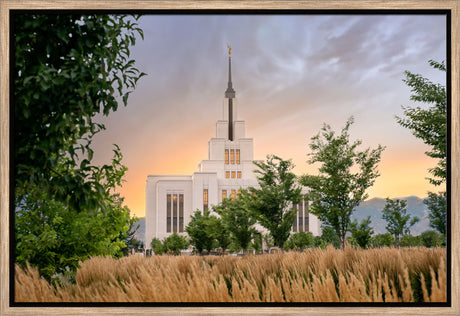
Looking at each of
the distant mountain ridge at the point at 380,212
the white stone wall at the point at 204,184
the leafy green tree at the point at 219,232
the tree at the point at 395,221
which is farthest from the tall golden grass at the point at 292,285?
the white stone wall at the point at 204,184

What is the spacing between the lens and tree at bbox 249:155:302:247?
1467 centimetres

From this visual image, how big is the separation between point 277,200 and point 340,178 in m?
2.35

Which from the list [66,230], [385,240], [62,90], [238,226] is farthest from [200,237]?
[62,90]

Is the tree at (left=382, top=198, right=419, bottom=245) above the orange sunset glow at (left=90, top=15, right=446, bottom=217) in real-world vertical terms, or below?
below

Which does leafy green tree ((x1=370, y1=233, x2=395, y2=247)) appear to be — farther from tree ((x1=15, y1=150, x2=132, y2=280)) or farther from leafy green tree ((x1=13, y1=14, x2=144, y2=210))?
leafy green tree ((x1=13, y1=14, x2=144, y2=210))

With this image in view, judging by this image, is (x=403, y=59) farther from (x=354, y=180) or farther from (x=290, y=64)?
(x=354, y=180)

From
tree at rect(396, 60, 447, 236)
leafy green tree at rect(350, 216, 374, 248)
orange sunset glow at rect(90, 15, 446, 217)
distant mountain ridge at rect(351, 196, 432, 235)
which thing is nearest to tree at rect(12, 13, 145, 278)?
orange sunset glow at rect(90, 15, 446, 217)

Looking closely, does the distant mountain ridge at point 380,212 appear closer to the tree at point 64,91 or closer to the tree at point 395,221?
the tree at point 395,221

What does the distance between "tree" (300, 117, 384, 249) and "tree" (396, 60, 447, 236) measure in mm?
7443

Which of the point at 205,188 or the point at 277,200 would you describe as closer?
the point at 277,200

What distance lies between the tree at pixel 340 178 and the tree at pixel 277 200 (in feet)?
2.65

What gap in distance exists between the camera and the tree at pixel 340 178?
539 inches

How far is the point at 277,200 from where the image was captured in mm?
14633

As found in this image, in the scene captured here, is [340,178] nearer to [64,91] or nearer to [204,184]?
[64,91]
